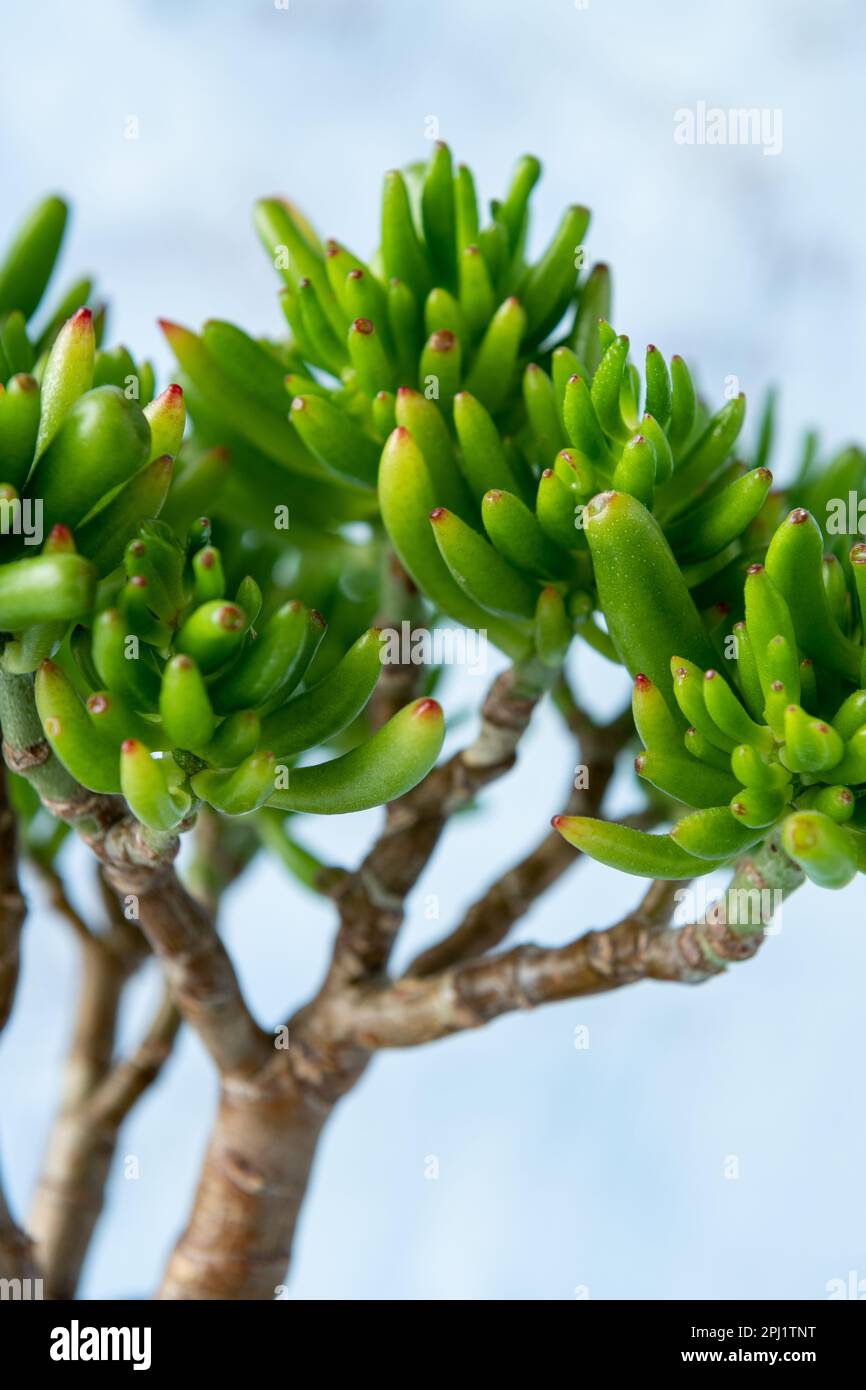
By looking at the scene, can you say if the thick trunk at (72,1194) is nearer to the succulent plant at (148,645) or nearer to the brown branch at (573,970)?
the brown branch at (573,970)

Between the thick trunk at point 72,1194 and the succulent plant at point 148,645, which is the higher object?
the succulent plant at point 148,645

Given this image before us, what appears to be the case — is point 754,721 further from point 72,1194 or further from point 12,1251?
point 72,1194

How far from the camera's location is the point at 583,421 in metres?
0.60

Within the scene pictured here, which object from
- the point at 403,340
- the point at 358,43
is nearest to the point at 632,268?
the point at 358,43

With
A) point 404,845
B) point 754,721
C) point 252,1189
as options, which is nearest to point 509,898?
point 404,845

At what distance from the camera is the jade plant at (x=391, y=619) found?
539 millimetres

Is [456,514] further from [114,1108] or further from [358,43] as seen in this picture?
[358,43]

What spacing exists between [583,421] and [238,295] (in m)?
1.39

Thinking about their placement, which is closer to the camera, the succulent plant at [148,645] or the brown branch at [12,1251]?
the succulent plant at [148,645]

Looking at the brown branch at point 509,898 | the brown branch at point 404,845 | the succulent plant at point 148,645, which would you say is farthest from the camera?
the brown branch at point 509,898

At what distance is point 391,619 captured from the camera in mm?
834
